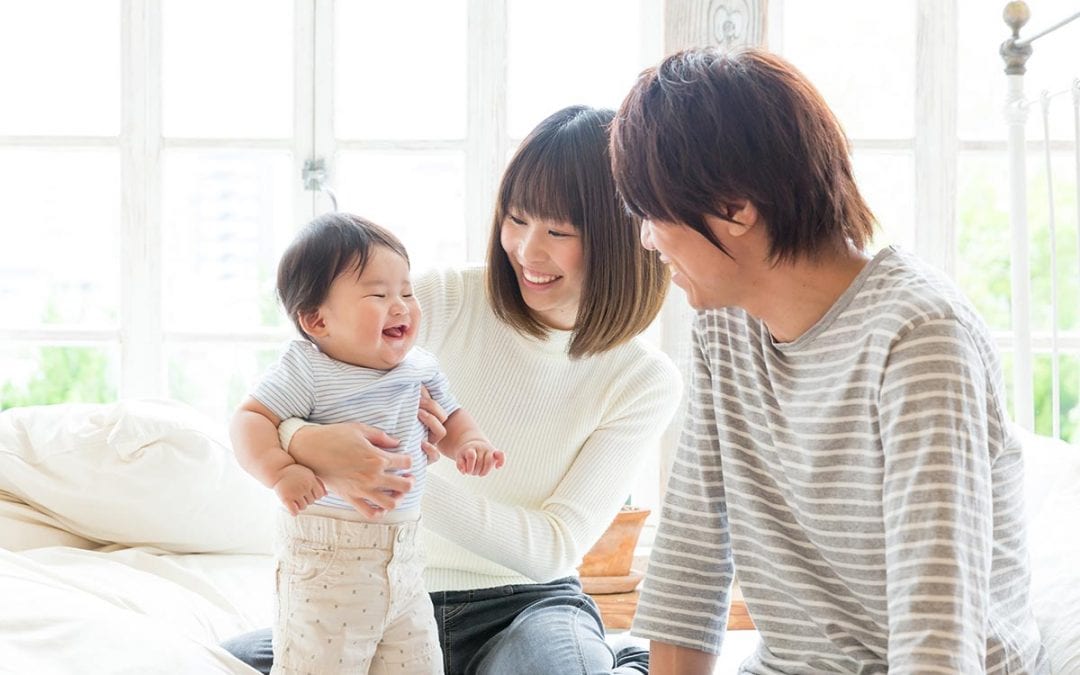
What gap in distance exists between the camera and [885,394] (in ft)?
3.76

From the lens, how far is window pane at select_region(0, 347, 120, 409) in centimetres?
302

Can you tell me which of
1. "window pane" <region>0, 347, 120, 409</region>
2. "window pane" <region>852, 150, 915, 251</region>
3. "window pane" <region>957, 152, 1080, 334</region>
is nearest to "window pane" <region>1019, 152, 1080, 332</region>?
→ "window pane" <region>957, 152, 1080, 334</region>

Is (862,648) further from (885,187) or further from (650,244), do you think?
(885,187)

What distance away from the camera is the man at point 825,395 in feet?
3.59

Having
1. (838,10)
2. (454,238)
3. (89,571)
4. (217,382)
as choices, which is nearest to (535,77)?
(454,238)

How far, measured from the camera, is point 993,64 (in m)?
2.85

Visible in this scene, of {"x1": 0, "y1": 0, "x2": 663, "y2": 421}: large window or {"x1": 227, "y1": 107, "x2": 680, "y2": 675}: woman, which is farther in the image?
{"x1": 0, "y1": 0, "x2": 663, "y2": 421}: large window

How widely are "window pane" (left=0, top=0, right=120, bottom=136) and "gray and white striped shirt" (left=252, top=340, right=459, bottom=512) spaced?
5.84ft

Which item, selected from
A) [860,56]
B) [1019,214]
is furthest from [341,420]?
[860,56]

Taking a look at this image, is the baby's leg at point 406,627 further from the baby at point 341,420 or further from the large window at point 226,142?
the large window at point 226,142

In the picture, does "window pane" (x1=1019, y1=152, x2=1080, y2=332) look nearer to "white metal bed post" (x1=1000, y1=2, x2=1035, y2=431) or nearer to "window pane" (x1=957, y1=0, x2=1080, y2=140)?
"window pane" (x1=957, y1=0, x2=1080, y2=140)

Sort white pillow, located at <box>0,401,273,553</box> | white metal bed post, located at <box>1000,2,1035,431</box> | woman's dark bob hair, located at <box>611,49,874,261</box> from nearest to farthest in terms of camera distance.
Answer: woman's dark bob hair, located at <box>611,49,874,261</box> → white pillow, located at <box>0,401,273,553</box> → white metal bed post, located at <box>1000,2,1035,431</box>

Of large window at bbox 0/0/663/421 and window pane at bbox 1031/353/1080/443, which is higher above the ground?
large window at bbox 0/0/663/421

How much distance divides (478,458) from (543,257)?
14.6 inches
